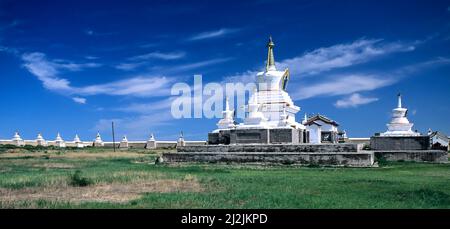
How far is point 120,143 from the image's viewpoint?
6712 centimetres

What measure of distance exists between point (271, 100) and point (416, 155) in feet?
37.7

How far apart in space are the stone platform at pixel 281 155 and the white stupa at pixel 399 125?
30.7ft

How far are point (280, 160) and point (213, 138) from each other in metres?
10.8

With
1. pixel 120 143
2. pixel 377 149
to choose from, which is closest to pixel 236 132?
pixel 377 149

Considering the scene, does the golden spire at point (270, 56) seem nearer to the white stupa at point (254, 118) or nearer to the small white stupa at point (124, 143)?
the white stupa at point (254, 118)

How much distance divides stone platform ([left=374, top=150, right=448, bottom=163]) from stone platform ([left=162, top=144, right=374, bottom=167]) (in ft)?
16.5

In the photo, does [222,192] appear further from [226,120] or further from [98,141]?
[98,141]

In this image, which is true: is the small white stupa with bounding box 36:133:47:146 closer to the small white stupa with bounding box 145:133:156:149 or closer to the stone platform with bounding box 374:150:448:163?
the small white stupa with bounding box 145:133:156:149

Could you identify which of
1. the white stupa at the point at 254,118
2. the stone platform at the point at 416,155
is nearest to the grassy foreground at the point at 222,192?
the stone platform at the point at 416,155

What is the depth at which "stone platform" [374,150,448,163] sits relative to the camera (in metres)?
28.0

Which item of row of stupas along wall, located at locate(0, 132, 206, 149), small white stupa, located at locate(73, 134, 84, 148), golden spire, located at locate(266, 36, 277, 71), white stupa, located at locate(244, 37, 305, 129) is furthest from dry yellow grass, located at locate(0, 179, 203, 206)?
small white stupa, located at locate(73, 134, 84, 148)

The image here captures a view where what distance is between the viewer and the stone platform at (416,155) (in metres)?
28.0
